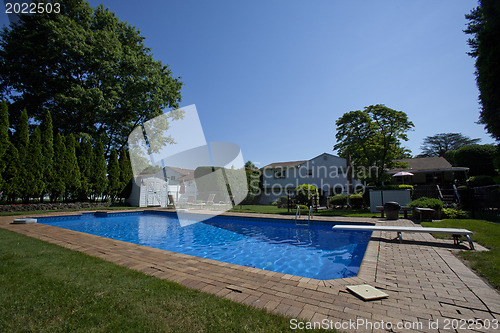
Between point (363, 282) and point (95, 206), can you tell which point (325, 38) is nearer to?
point (363, 282)

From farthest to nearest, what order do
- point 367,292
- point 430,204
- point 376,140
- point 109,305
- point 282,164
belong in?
point 282,164, point 376,140, point 430,204, point 367,292, point 109,305

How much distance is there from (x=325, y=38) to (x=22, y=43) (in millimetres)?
21267

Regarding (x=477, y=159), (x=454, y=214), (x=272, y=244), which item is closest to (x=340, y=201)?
(x=454, y=214)

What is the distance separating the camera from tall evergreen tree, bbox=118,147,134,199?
72.8 ft

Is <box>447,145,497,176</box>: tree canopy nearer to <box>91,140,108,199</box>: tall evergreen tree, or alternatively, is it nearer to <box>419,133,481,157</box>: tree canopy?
<box>419,133,481,157</box>: tree canopy

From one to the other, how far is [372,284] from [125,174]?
77.0 ft

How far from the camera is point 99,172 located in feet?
65.8

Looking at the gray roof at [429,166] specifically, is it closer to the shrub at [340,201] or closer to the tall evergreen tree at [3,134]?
the shrub at [340,201]

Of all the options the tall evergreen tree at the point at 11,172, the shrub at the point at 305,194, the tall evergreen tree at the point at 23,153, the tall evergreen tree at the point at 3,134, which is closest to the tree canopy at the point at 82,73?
the tall evergreen tree at the point at 23,153

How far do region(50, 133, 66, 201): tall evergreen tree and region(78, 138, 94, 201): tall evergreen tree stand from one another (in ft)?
4.98

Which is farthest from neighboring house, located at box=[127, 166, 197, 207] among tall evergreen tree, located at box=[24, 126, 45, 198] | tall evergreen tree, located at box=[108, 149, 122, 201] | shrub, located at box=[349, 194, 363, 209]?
shrub, located at box=[349, 194, 363, 209]

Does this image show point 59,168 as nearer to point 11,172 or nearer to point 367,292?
point 11,172

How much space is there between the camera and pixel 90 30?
1912cm

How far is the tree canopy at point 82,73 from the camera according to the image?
56.0 feet
